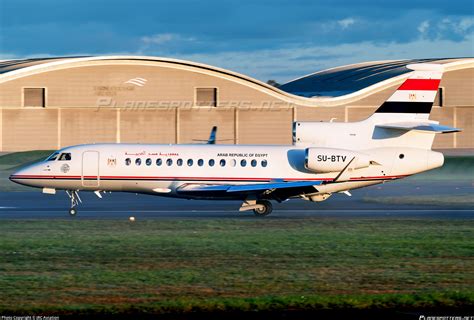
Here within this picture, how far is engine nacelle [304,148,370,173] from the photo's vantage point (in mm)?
32031

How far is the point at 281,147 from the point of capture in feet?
111

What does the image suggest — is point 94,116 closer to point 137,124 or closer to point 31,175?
point 137,124

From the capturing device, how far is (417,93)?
3306 centimetres

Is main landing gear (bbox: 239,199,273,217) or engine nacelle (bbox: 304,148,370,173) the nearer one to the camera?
main landing gear (bbox: 239,199,273,217)

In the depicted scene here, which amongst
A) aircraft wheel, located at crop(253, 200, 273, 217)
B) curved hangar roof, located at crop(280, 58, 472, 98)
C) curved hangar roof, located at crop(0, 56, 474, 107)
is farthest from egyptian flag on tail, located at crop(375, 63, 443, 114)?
curved hangar roof, located at crop(280, 58, 472, 98)

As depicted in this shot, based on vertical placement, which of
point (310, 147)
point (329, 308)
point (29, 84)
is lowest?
point (329, 308)

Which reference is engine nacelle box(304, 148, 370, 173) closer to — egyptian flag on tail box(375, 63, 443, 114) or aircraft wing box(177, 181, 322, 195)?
aircraft wing box(177, 181, 322, 195)

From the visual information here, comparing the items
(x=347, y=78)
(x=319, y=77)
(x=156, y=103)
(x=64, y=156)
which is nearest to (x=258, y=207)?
(x=64, y=156)

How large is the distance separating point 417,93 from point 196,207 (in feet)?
29.5

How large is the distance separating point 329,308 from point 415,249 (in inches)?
304

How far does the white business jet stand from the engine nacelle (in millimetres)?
34

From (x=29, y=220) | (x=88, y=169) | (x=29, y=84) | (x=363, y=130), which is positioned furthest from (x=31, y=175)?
(x=29, y=84)

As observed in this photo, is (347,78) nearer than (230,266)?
No

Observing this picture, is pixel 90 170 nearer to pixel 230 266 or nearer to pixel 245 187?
pixel 245 187
